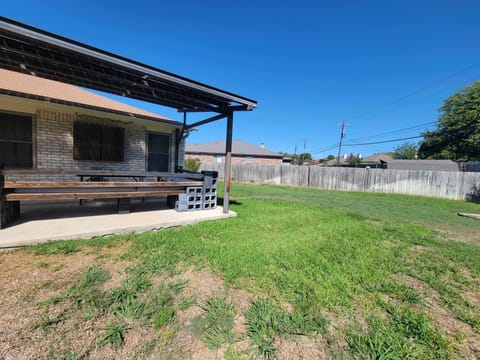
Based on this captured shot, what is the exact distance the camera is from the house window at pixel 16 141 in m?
5.02

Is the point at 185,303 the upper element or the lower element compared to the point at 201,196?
lower

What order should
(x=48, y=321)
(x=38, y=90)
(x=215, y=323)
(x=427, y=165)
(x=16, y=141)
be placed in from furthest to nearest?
(x=427, y=165)
(x=38, y=90)
(x=16, y=141)
(x=215, y=323)
(x=48, y=321)

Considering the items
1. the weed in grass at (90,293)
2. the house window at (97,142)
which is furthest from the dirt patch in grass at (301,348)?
the house window at (97,142)

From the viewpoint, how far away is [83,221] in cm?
383

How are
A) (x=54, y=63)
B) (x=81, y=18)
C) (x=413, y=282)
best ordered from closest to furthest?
(x=413, y=282), (x=54, y=63), (x=81, y=18)

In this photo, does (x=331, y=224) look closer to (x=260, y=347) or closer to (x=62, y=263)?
(x=260, y=347)

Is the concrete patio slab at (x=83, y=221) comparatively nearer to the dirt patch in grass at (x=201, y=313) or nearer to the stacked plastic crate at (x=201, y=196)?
the stacked plastic crate at (x=201, y=196)

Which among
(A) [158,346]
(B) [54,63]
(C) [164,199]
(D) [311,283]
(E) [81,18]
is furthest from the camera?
(E) [81,18]

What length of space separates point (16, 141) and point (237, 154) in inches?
895

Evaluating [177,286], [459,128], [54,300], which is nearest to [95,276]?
[54,300]

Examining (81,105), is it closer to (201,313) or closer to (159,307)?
(159,307)

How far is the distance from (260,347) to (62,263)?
251 cm

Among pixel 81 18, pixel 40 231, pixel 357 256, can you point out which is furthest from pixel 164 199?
pixel 81 18

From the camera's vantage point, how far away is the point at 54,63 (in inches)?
137
